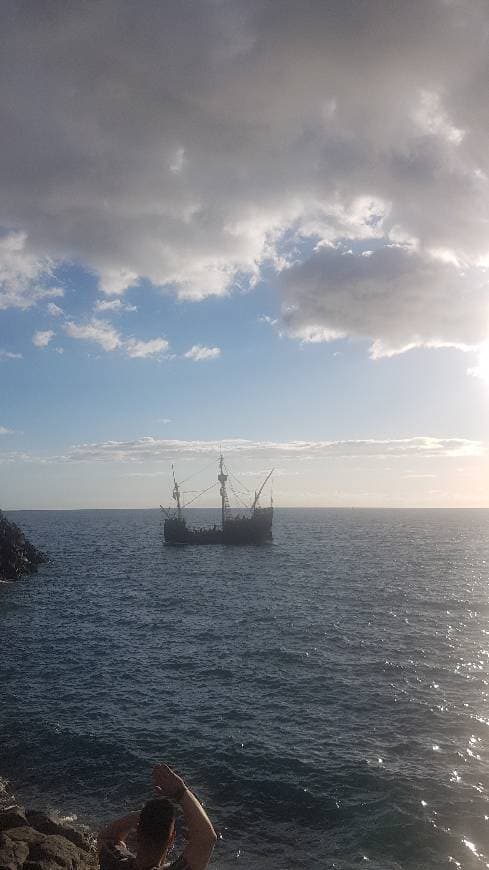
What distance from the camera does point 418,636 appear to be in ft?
130

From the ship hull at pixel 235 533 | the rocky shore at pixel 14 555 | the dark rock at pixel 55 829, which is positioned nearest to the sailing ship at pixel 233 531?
the ship hull at pixel 235 533

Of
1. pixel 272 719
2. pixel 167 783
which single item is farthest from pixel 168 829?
pixel 272 719

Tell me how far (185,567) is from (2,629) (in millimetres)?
42795

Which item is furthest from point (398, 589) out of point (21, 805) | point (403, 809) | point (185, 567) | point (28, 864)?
point (28, 864)

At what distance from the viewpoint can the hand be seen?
5.94 meters

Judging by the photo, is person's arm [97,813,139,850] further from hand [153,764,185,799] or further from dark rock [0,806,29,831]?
dark rock [0,806,29,831]

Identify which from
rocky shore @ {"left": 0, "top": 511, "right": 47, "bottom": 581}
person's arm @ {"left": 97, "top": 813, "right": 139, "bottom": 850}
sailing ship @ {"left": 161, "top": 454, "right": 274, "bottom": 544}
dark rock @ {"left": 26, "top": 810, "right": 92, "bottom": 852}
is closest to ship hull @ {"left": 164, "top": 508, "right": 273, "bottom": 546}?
sailing ship @ {"left": 161, "top": 454, "right": 274, "bottom": 544}

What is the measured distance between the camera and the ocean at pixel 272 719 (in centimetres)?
1652

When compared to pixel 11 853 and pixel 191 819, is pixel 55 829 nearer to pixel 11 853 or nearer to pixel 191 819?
pixel 11 853

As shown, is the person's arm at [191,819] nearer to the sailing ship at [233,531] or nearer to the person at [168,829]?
the person at [168,829]

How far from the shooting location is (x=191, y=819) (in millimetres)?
6164

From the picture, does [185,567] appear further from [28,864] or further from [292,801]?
[28,864]

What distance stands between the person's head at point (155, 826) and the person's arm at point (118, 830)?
6.63 feet

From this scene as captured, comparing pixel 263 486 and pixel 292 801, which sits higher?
pixel 263 486
